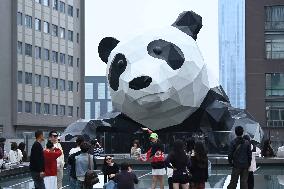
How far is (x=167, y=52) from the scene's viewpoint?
2069 centimetres

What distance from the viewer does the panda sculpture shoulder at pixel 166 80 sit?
20234 millimetres

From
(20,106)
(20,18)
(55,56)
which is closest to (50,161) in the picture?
(20,106)

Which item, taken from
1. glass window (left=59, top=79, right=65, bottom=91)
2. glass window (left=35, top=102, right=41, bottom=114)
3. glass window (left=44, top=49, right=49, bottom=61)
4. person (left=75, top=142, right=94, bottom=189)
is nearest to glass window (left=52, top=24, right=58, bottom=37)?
glass window (left=44, top=49, right=49, bottom=61)

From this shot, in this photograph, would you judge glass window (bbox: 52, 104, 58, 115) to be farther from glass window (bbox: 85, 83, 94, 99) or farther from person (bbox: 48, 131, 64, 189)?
glass window (bbox: 85, 83, 94, 99)

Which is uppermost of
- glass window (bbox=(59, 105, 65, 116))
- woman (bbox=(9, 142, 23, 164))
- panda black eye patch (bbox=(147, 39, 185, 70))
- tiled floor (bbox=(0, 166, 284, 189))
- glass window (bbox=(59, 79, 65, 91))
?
glass window (bbox=(59, 79, 65, 91))

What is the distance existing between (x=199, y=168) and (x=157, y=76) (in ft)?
29.1

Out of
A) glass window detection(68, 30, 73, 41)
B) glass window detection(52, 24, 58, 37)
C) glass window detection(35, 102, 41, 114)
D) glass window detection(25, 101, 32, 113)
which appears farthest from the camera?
glass window detection(68, 30, 73, 41)

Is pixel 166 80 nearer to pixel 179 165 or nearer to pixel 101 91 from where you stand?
pixel 179 165

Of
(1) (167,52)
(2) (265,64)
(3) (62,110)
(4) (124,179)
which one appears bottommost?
(4) (124,179)

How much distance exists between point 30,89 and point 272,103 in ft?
75.0

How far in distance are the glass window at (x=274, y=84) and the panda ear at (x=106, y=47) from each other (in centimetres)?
3286

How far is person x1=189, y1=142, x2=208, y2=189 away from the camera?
11.3 metres

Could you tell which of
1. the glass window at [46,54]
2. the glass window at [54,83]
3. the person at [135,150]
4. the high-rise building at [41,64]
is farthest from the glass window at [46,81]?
the person at [135,150]

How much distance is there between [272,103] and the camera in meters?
53.2
